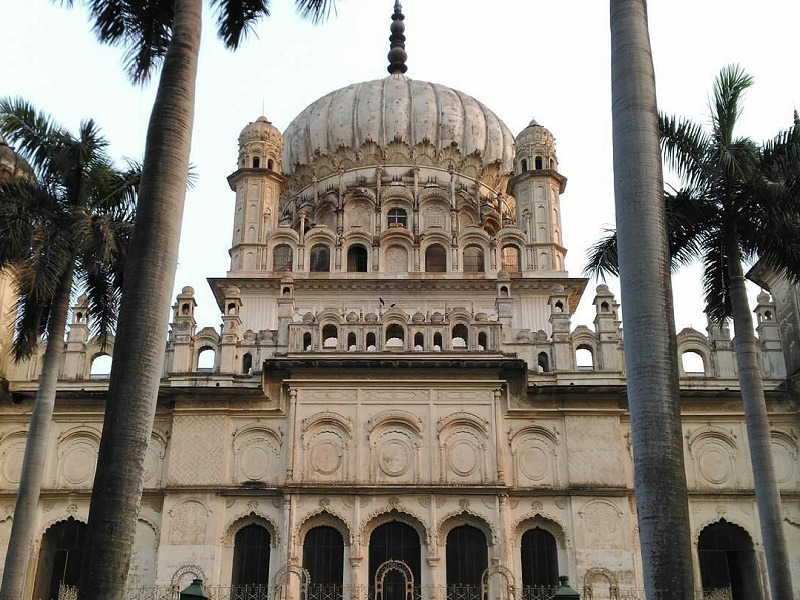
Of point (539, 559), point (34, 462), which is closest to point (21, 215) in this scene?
point (34, 462)

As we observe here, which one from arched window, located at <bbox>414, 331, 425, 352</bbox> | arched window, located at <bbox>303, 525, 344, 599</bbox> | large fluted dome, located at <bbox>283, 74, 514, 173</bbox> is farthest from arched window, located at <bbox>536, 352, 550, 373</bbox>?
large fluted dome, located at <bbox>283, 74, 514, 173</bbox>

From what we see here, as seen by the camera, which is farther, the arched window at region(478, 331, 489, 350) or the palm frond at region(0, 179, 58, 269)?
the arched window at region(478, 331, 489, 350)

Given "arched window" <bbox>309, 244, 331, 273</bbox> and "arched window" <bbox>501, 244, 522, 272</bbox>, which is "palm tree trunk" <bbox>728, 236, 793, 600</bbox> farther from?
A: "arched window" <bbox>309, 244, 331, 273</bbox>

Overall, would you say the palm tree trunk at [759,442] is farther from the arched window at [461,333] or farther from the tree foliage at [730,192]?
the arched window at [461,333]

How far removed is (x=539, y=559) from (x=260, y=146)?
18.3m

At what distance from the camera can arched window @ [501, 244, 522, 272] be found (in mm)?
34656

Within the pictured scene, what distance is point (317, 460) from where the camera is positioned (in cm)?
2647

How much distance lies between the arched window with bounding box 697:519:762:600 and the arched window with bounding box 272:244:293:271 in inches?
619

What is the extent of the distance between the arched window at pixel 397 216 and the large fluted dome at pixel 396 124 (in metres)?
3.49

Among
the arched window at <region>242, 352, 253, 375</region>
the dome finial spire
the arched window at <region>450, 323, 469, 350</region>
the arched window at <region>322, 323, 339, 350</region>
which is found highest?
the dome finial spire

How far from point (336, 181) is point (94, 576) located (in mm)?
29512

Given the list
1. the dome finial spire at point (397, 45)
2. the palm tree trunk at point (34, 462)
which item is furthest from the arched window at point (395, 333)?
the dome finial spire at point (397, 45)

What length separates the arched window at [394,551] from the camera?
25.6 m

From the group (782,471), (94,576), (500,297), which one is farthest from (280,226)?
(94,576)
